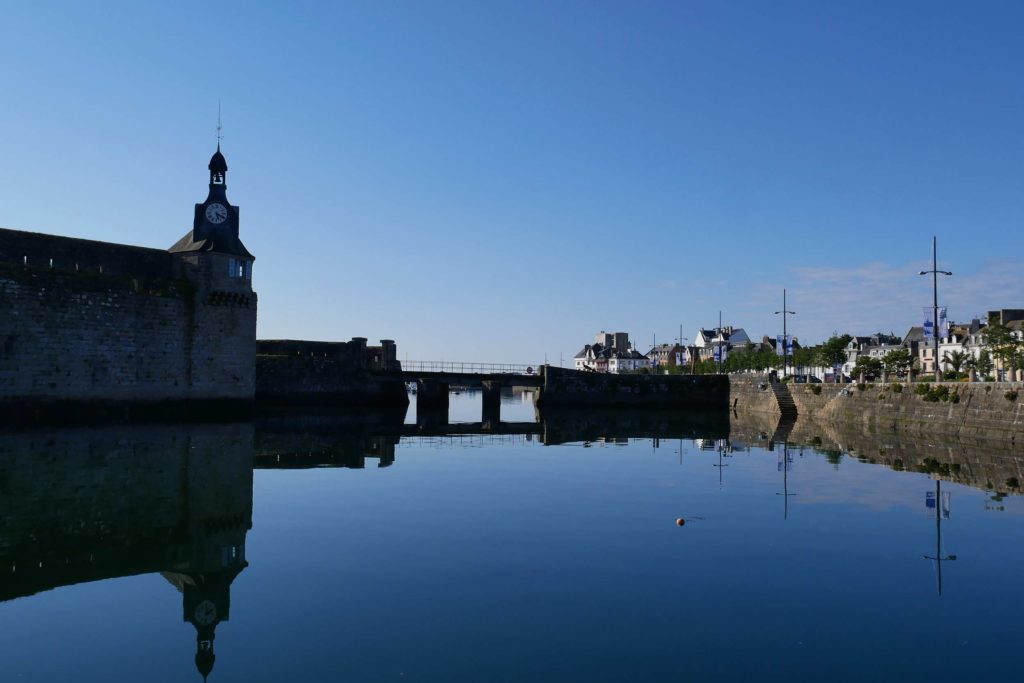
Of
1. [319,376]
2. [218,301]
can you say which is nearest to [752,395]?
[319,376]

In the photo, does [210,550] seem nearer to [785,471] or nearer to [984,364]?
[785,471]

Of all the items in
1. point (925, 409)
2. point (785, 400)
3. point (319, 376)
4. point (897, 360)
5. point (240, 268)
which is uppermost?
point (240, 268)

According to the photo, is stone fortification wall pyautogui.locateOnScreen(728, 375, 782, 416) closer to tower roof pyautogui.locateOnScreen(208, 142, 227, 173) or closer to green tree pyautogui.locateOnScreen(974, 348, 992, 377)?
green tree pyautogui.locateOnScreen(974, 348, 992, 377)

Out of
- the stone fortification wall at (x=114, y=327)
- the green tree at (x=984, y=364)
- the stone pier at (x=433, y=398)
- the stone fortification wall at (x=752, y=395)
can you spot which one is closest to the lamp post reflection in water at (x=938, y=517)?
the stone fortification wall at (x=114, y=327)

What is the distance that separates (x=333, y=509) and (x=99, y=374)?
2983cm

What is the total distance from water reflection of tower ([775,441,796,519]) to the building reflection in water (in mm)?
12474

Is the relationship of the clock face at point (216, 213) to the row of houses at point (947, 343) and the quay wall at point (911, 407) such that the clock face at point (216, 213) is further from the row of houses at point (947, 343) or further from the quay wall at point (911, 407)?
the row of houses at point (947, 343)

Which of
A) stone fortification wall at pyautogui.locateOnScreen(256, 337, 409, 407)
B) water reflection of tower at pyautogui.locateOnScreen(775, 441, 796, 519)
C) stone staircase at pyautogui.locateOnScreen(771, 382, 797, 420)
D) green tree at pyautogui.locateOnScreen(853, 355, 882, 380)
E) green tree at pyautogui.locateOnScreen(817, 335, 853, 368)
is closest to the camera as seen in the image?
water reflection of tower at pyautogui.locateOnScreen(775, 441, 796, 519)

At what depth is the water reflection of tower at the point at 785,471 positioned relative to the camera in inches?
792

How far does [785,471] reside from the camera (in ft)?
91.6

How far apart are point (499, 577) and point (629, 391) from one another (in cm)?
6569

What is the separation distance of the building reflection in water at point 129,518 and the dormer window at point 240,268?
20614 millimetres

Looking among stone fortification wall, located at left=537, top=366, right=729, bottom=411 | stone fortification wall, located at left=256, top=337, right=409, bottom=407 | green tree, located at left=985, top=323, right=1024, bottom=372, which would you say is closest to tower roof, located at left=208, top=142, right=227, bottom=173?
stone fortification wall, located at left=256, top=337, right=409, bottom=407

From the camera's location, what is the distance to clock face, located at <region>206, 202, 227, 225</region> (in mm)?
52438
